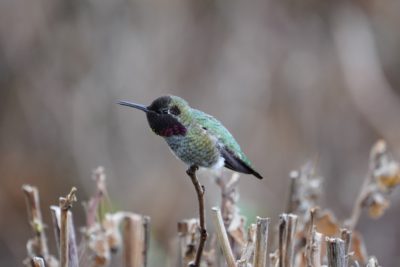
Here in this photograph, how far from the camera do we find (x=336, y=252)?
4.04 ft

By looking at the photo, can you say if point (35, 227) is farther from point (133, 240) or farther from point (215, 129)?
point (215, 129)

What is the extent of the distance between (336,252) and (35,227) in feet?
2.32

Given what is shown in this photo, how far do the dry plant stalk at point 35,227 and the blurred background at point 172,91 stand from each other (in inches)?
93.8

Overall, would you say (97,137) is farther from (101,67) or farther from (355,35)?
(355,35)

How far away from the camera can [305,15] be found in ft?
14.9

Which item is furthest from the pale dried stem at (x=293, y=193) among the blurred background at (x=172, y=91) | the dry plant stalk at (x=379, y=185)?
the blurred background at (x=172, y=91)

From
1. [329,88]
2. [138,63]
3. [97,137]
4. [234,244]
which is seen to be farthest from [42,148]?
[234,244]

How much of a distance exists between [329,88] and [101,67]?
4.82ft

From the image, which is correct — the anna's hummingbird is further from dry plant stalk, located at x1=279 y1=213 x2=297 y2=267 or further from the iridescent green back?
dry plant stalk, located at x1=279 y1=213 x2=297 y2=267

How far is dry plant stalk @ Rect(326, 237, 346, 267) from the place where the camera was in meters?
1.23

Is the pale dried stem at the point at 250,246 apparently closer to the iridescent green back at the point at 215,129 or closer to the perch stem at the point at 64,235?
the iridescent green back at the point at 215,129

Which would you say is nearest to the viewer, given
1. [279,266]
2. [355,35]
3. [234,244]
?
[279,266]

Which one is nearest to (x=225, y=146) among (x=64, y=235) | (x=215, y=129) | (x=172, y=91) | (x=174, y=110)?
(x=215, y=129)

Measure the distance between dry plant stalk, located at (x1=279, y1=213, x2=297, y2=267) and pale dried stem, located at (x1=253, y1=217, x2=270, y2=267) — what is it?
0.20 ft
